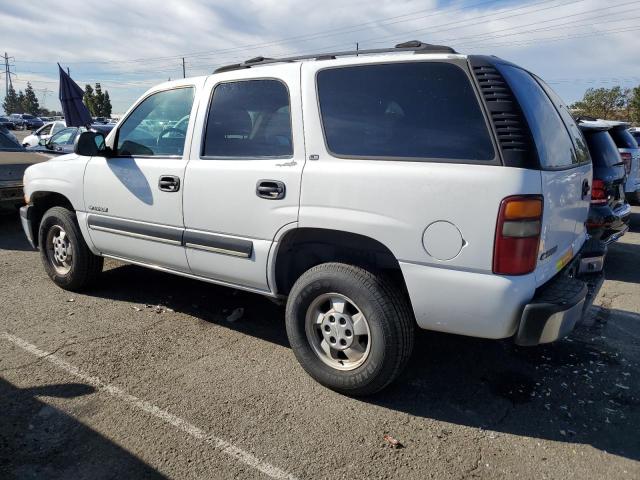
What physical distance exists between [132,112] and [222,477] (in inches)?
125

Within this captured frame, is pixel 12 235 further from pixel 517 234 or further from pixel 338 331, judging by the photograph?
pixel 517 234

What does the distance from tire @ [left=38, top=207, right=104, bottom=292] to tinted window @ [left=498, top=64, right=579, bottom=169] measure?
4004mm

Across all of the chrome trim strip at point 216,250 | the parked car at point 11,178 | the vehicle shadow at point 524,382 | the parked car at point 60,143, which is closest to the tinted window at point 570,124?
the vehicle shadow at point 524,382

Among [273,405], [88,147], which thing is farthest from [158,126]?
[273,405]

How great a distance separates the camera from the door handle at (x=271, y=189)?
315 cm

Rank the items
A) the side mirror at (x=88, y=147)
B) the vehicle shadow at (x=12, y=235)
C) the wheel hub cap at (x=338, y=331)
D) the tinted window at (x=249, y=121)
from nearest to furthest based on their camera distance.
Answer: the wheel hub cap at (x=338, y=331), the tinted window at (x=249, y=121), the side mirror at (x=88, y=147), the vehicle shadow at (x=12, y=235)

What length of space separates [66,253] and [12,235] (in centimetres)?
359

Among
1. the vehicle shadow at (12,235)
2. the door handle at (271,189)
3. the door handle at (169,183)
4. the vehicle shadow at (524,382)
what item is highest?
the door handle at (271,189)

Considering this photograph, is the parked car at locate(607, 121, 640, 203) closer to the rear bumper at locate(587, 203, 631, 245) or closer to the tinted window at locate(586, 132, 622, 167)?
the tinted window at locate(586, 132, 622, 167)

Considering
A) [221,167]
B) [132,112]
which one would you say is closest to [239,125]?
[221,167]

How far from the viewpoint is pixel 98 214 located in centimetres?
438

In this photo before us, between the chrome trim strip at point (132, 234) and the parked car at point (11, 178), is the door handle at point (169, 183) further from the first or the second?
the parked car at point (11, 178)

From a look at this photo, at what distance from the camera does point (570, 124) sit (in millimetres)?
3518

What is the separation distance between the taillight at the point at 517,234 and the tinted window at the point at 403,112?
0.29 meters
